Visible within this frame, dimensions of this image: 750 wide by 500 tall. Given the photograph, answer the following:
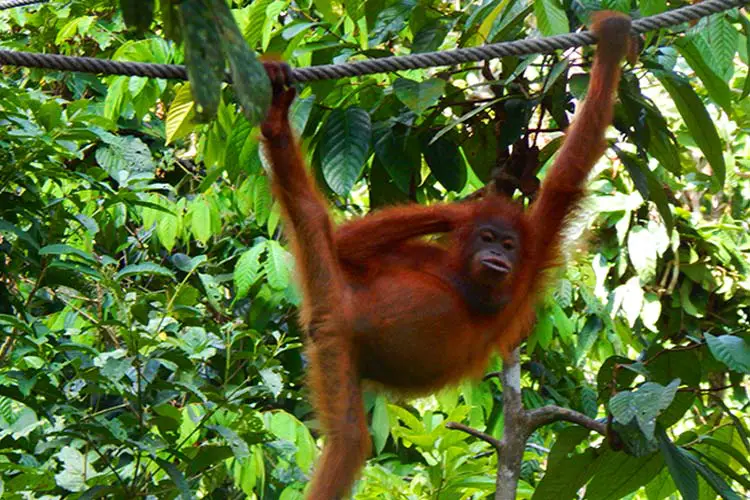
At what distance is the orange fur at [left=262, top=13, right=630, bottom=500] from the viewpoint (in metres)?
2.91

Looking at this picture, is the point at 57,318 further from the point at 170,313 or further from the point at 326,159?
the point at 326,159

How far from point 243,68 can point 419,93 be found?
5.81 feet

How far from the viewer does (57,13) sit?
5562 millimetres

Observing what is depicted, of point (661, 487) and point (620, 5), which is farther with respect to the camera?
point (661, 487)

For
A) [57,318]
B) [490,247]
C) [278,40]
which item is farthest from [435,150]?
[57,318]

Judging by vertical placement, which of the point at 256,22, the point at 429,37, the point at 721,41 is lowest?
the point at 721,41

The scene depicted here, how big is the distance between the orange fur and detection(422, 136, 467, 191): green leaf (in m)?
0.09

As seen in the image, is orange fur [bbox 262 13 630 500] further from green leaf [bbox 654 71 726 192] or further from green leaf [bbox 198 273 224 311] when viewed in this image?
green leaf [bbox 198 273 224 311]

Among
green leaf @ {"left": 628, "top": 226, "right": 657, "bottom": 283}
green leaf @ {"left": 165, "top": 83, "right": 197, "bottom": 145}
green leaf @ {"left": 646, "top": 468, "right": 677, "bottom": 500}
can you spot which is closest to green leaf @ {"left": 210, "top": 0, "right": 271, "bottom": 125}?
green leaf @ {"left": 165, "top": 83, "right": 197, "bottom": 145}

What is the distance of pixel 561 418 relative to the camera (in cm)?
315

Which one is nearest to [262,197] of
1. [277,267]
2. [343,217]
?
[277,267]

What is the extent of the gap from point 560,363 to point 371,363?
8.23ft

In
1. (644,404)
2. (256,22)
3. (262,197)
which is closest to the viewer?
(644,404)

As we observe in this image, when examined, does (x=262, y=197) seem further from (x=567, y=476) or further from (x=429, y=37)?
(x=567, y=476)
